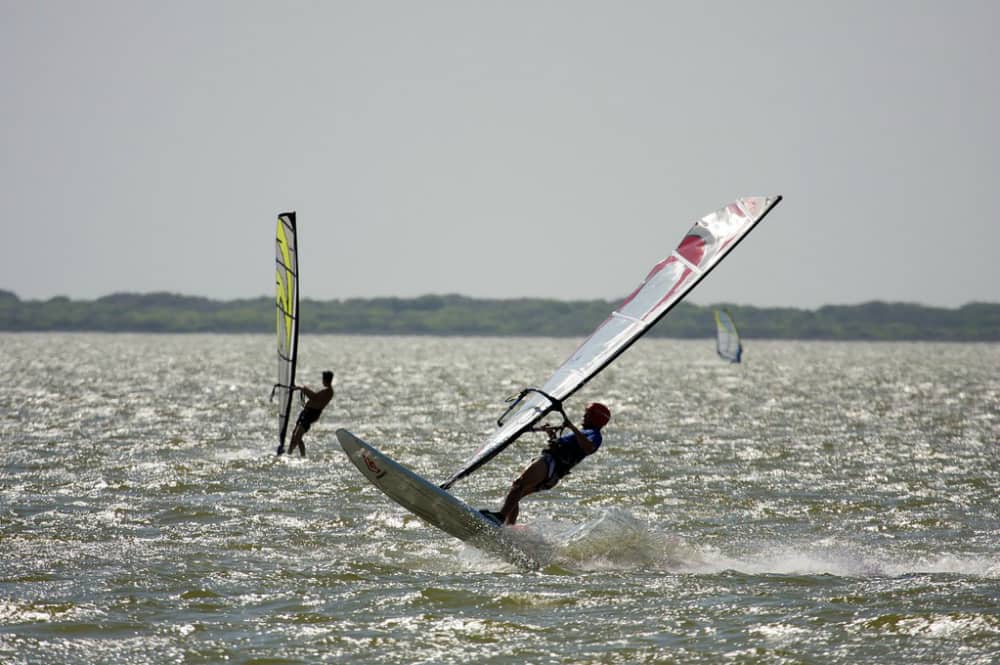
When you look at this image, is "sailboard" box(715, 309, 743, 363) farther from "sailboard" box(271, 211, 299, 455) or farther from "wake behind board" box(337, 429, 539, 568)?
"wake behind board" box(337, 429, 539, 568)

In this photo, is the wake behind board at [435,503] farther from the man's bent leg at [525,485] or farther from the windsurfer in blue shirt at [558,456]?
the windsurfer in blue shirt at [558,456]

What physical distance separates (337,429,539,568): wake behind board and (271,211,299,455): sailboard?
200 cm

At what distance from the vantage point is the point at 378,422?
85.3 feet

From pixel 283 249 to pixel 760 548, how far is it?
5.86 meters

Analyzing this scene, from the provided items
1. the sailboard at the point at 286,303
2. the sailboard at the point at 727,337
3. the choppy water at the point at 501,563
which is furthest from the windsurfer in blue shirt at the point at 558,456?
the sailboard at the point at 727,337

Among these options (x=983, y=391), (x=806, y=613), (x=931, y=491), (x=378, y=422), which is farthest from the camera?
(x=983, y=391)

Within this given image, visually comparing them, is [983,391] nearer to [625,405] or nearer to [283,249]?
[625,405]

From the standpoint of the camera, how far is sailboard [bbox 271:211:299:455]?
1285cm

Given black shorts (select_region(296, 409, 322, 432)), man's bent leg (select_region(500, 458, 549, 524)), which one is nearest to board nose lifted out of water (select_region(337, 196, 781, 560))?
man's bent leg (select_region(500, 458, 549, 524))

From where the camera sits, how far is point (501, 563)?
10852 mm

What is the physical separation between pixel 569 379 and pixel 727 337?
57.1m

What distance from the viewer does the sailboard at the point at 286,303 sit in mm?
12852

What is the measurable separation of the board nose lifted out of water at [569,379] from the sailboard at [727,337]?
165ft

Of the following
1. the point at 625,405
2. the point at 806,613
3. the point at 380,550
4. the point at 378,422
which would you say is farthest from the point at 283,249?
the point at 625,405
